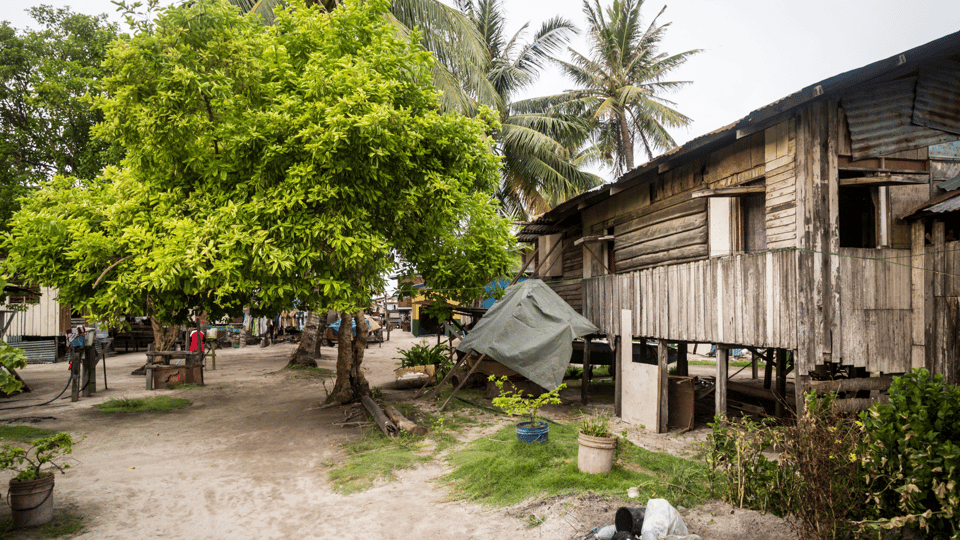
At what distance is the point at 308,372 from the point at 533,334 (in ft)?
32.8

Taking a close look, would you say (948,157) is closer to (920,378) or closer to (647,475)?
(920,378)

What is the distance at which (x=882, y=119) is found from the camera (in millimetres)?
7992

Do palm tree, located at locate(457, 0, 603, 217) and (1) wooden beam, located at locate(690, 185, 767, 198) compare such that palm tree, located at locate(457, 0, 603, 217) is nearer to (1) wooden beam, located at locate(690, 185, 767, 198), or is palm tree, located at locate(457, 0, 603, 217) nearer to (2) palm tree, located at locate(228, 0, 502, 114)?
(2) palm tree, located at locate(228, 0, 502, 114)

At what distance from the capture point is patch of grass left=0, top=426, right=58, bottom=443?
957 cm

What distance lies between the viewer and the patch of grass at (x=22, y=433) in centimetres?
957

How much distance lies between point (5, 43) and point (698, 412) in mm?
23960

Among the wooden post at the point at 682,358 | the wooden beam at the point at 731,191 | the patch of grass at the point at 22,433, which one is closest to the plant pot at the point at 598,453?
the wooden beam at the point at 731,191

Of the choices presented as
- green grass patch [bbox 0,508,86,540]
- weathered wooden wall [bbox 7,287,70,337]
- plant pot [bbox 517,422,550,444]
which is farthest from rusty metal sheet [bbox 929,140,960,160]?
weathered wooden wall [bbox 7,287,70,337]

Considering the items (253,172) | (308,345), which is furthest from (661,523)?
(308,345)

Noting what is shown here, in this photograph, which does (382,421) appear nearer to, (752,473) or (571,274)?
(752,473)

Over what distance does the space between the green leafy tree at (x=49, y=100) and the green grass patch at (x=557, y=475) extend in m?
16.8

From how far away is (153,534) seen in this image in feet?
19.4

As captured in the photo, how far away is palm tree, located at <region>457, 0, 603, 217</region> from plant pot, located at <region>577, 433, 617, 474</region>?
1628 centimetres

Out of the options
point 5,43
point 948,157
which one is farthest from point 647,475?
point 5,43
